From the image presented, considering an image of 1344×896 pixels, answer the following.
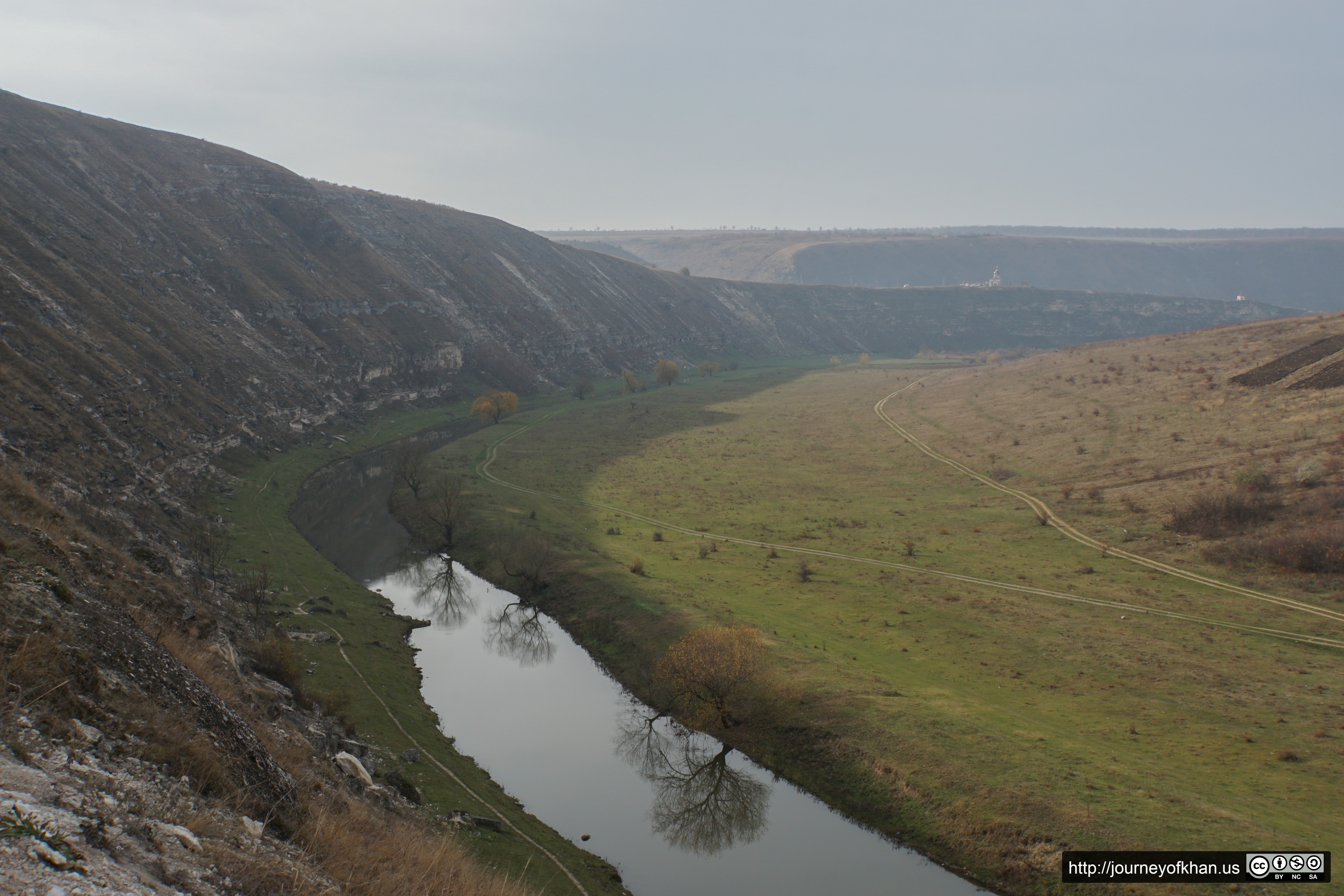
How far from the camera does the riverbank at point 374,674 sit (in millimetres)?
25562

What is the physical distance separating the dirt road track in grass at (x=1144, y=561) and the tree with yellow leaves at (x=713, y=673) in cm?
2780

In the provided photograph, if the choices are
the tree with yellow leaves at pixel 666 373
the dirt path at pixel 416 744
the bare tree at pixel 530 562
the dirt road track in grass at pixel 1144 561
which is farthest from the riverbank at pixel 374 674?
the tree with yellow leaves at pixel 666 373

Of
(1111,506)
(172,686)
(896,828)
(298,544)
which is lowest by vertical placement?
(896,828)

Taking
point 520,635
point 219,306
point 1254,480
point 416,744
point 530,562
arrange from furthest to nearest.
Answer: point 219,306 < point 530,562 < point 1254,480 < point 520,635 < point 416,744

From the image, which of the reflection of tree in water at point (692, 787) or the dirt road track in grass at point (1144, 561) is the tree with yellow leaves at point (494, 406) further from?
the reflection of tree in water at point (692, 787)

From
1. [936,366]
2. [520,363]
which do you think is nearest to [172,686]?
[520,363]

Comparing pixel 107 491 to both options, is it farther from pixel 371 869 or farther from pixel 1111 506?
pixel 1111 506

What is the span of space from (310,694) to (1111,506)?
184 feet

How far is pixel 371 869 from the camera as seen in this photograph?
12.5m

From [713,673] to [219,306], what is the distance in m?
89.1

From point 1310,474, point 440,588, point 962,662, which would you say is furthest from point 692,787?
point 1310,474

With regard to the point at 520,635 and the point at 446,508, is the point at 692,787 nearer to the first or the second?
the point at 520,635

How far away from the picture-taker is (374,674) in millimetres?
38031

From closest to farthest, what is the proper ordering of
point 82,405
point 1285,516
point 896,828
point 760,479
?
1. point 896,828
2. point 1285,516
3. point 82,405
4. point 760,479
